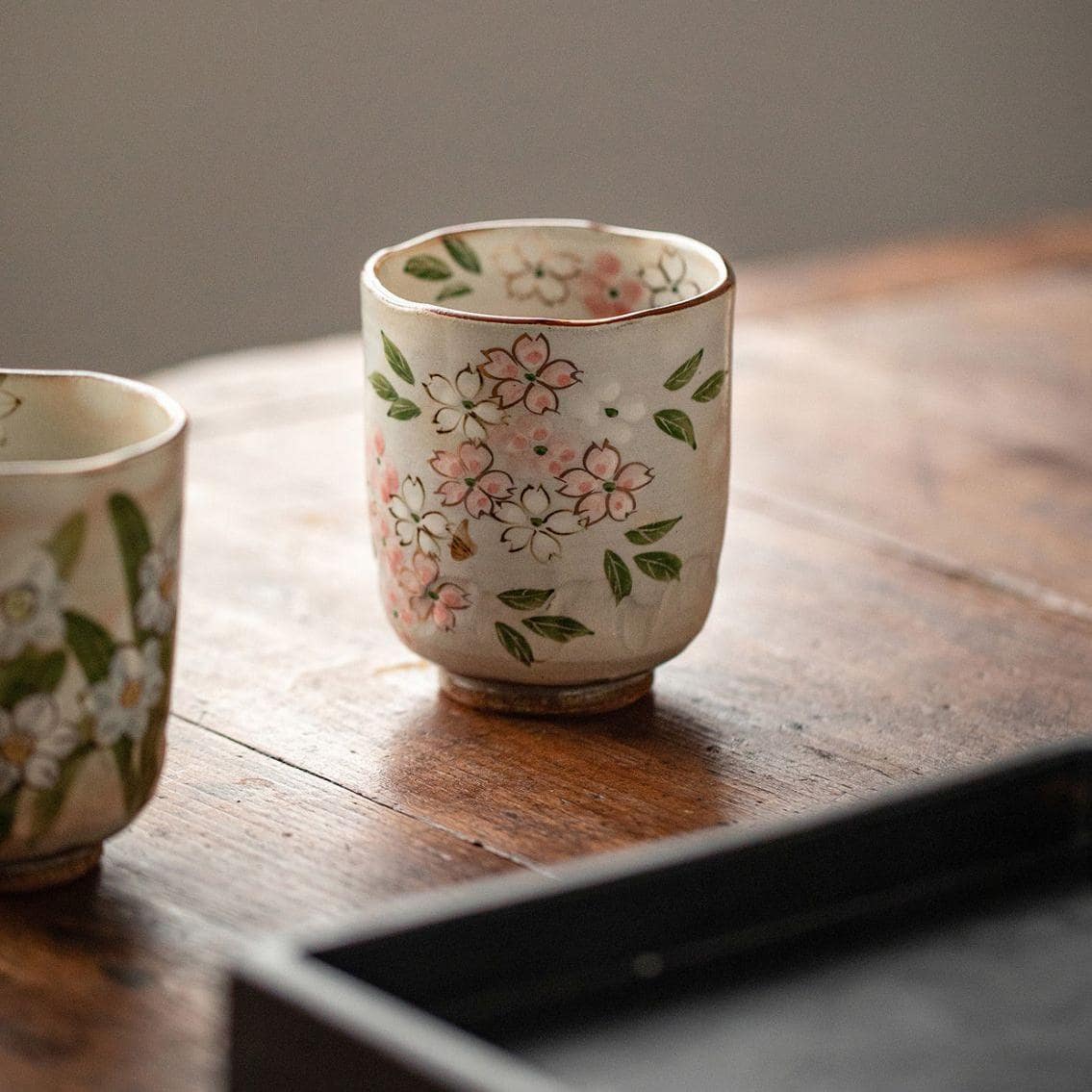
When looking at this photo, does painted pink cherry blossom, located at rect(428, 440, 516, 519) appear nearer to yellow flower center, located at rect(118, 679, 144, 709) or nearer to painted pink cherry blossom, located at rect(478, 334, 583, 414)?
painted pink cherry blossom, located at rect(478, 334, 583, 414)

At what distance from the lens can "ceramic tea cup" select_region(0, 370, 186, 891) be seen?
0.48m

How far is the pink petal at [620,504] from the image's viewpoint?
643mm

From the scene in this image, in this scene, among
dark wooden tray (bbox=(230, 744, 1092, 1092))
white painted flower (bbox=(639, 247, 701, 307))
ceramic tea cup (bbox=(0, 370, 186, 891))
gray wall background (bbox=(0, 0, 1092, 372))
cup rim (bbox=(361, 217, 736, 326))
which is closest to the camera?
dark wooden tray (bbox=(230, 744, 1092, 1092))

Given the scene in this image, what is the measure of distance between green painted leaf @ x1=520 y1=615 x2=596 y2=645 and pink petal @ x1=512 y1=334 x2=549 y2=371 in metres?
0.10

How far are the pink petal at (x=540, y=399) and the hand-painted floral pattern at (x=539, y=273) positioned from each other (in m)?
0.14

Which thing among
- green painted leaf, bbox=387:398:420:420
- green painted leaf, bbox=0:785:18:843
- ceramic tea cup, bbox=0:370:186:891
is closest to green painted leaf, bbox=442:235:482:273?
green painted leaf, bbox=387:398:420:420

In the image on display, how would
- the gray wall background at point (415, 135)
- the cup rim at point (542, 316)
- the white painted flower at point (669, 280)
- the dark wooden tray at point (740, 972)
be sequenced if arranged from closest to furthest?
the dark wooden tray at point (740, 972) < the cup rim at point (542, 316) < the white painted flower at point (669, 280) < the gray wall background at point (415, 135)

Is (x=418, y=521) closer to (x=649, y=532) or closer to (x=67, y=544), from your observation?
(x=649, y=532)

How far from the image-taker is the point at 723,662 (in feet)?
2.43

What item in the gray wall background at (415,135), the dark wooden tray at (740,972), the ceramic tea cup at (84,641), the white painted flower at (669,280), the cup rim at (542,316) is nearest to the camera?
the dark wooden tray at (740,972)

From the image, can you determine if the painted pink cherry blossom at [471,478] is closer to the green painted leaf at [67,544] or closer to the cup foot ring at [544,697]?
the cup foot ring at [544,697]

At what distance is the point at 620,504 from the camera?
0.64 metres

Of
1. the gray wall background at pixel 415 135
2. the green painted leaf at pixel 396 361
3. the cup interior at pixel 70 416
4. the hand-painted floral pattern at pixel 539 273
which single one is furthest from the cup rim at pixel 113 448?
the gray wall background at pixel 415 135

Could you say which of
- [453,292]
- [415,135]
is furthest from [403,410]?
[415,135]
